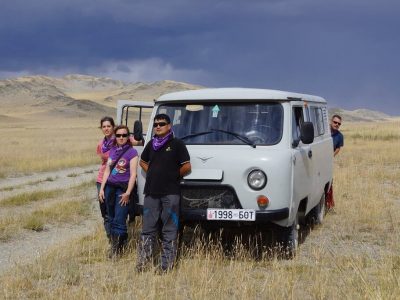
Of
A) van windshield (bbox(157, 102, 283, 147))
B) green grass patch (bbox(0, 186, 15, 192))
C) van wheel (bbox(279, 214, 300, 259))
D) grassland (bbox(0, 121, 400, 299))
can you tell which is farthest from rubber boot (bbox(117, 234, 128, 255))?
green grass patch (bbox(0, 186, 15, 192))

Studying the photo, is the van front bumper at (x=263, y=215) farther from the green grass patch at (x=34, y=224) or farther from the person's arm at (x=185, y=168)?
the green grass patch at (x=34, y=224)

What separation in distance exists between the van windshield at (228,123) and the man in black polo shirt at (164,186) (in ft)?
2.50

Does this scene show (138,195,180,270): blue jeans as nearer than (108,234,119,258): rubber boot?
Yes

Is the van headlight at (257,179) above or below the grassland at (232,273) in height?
above

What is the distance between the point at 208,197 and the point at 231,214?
376 mm

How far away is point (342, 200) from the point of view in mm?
12383

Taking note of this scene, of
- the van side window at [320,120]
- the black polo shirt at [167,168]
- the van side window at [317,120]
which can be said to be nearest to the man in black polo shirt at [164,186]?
the black polo shirt at [167,168]

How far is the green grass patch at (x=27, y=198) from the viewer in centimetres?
1342

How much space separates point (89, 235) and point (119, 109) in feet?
8.19

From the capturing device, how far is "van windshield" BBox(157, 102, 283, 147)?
23.4 feet

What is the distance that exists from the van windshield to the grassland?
1.41 metres

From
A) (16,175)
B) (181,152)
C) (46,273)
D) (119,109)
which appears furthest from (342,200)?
(16,175)

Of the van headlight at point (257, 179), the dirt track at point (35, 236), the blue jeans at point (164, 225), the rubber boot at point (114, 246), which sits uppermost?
the van headlight at point (257, 179)

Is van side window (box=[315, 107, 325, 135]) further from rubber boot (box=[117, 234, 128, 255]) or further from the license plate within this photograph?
rubber boot (box=[117, 234, 128, 255])
